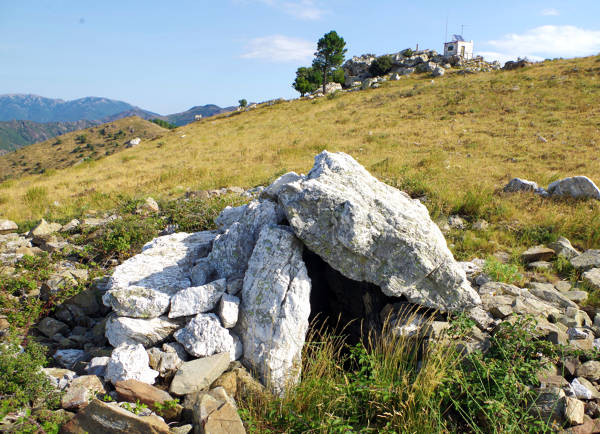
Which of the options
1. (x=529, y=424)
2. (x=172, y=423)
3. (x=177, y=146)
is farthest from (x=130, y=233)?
(x=177, y=146)

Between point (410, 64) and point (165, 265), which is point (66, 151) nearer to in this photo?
point (410, 64)

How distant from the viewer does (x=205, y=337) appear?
437cm

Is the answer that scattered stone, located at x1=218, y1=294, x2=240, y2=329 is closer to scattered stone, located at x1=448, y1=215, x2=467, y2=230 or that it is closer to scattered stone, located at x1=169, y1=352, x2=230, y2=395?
scattered stone, located at x1=169, y1=352, x2=230, y2=395

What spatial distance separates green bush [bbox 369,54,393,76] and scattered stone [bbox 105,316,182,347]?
59.1 m

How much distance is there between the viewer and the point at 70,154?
103 metres

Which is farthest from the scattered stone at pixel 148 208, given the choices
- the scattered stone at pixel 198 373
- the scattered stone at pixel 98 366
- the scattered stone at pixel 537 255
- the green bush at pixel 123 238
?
the scattered stone at pixel 537 255

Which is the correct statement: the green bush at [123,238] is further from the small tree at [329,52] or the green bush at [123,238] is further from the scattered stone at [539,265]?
the small tree at [329,52]

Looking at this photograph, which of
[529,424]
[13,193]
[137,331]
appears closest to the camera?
[529,424]

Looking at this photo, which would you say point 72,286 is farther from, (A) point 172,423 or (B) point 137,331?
(A) point 172,423

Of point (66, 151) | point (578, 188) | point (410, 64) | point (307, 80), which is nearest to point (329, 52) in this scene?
point (307, 80)

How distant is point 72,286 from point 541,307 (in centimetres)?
744

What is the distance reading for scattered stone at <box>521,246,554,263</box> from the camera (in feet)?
23.4

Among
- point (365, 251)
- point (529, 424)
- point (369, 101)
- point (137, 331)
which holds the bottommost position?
point (529, 424)

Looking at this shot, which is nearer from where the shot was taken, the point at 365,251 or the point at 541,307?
the point at 365,251
